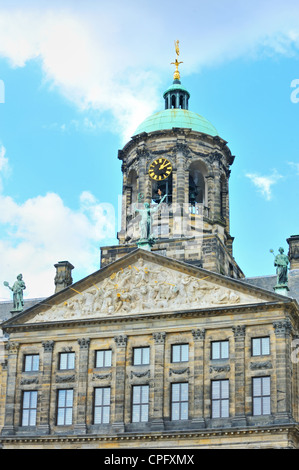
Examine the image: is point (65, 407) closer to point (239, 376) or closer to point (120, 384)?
point (120, 384)

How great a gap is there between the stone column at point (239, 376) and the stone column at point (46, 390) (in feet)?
29.0

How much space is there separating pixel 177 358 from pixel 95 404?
4.33m

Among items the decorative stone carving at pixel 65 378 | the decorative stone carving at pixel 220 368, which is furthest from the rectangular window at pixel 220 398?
the decorative stone carving at pixel 65 378

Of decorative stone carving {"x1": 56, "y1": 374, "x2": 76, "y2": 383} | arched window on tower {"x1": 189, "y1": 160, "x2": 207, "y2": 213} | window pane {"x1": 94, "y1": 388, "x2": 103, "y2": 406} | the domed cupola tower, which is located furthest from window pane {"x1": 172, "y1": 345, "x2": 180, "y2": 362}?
arched window on tower {"x1": 189, "y1": 160, "x2": 207, "y2": 213}

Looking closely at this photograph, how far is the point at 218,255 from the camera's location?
47375mm

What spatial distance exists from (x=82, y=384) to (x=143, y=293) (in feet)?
16.5

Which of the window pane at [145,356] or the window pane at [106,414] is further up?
the window pane at [145,356]

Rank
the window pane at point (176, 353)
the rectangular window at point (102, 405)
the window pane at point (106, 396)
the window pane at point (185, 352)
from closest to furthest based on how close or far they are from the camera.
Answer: the window pane at point (185, 352)
the window pane at point (176, 353)
the rectangular window at point (102, 405)
the window pane at point (106, 396)

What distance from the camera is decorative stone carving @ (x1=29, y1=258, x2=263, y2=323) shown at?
4378 cm

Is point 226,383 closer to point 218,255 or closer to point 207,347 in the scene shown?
point 207,347

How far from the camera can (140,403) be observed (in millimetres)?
43375

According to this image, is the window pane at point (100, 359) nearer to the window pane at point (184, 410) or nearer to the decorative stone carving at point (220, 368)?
the window pane at point (184, 410)

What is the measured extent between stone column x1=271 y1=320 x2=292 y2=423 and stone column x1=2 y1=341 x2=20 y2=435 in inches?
491

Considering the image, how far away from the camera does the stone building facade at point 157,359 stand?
41.7 metres
